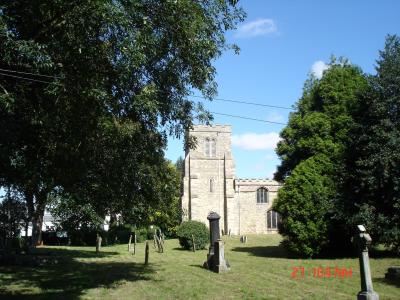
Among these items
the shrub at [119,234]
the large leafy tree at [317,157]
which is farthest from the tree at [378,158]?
the shrub at [119,234]

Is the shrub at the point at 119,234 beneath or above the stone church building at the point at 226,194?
beneath

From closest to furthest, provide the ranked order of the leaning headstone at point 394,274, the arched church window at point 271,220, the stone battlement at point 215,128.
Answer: the leaning headstone at point 394,274, the arched church window at point 271,220, the stone battlement at point 215,128

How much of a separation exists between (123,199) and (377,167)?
414 inches

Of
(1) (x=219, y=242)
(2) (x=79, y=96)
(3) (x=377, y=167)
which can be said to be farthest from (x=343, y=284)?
(2) (x=79, y=96)

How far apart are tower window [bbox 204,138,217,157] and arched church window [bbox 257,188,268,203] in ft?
26.6

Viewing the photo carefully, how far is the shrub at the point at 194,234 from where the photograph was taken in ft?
86.5

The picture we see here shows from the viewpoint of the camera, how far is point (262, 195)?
61156mm

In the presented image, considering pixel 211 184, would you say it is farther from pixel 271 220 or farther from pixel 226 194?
pixel 271 220

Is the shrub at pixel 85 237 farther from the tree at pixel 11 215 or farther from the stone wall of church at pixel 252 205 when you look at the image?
the stone wall of church at pixel 252 205

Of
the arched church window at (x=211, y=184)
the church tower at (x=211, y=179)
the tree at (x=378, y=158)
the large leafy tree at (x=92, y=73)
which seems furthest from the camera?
the arched church window at (x=211, y=184)

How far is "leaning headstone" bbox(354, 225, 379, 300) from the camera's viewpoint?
801 cm

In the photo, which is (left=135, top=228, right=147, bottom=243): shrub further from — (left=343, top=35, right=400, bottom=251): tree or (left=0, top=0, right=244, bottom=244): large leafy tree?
(left=0, top=0, right=244, bottom=244): large leafy tree

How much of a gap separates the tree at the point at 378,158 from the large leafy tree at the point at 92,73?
944cm

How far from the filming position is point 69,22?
7879 millimetres
